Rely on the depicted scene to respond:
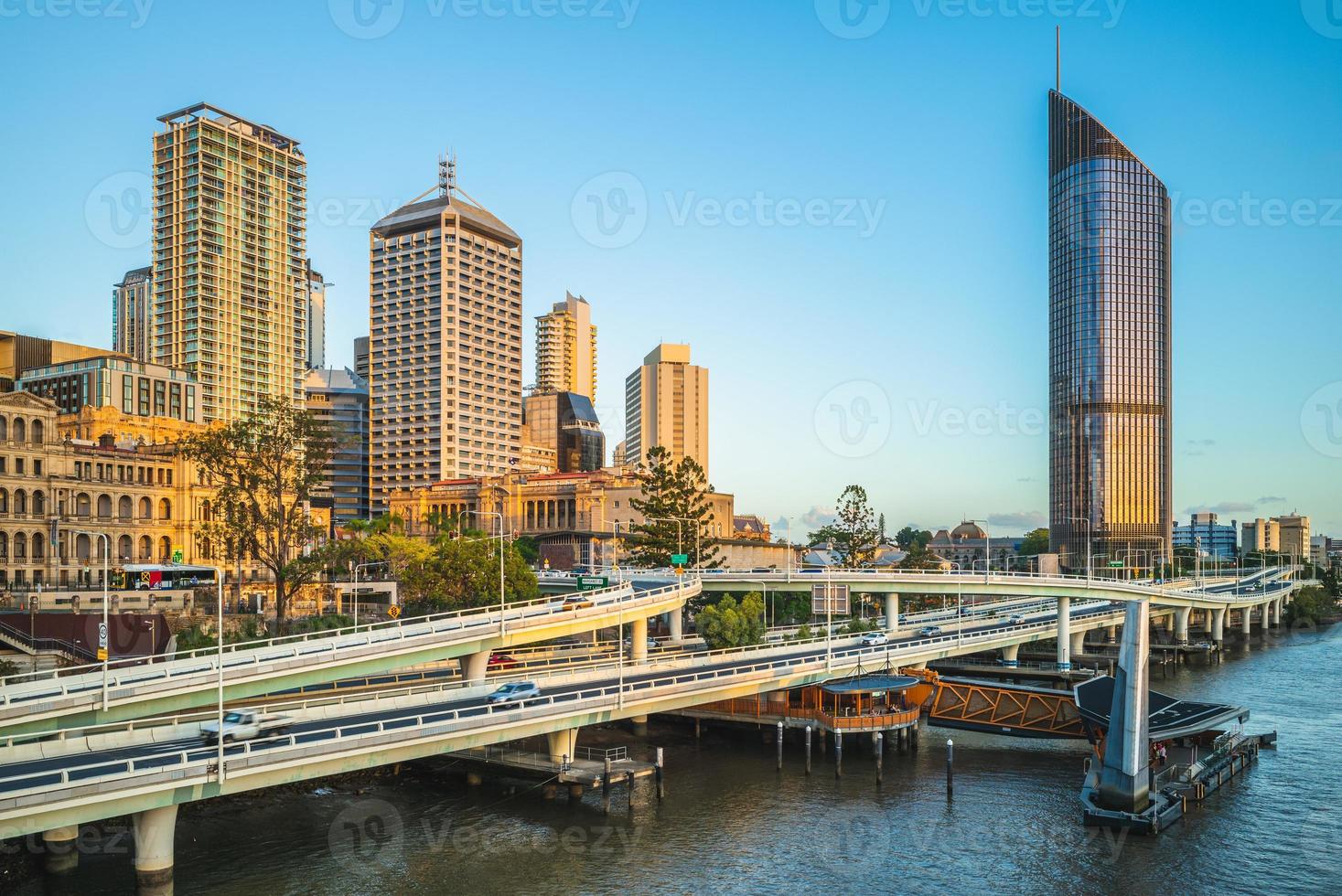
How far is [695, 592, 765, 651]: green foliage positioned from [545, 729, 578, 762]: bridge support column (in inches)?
1317

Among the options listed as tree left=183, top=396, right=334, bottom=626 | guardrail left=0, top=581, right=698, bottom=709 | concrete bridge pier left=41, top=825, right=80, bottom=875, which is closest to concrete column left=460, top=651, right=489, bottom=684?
guardrail left=0, top=581, right=698, bottom=709

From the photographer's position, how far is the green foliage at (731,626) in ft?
325

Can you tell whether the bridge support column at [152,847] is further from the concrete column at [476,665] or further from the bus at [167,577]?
the bus at [167,577]

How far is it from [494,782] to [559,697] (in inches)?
290

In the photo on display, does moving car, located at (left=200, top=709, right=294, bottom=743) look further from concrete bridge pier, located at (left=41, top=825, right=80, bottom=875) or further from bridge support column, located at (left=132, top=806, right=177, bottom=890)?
concrete bridge pier, located at (left=41, top=825, right=80, bottom=875)

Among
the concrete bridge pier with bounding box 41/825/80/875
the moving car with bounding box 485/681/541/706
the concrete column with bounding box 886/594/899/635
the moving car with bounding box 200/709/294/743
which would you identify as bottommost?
the concrete bridge pier with bounding box 41/825/80/875

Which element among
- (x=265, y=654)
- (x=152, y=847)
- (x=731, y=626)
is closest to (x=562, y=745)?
(x=265, y=654)

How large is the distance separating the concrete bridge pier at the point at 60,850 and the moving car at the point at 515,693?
21.4 meters

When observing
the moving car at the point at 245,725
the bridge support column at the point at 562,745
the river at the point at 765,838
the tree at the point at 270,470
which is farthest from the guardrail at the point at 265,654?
the tree at the point at 270,470

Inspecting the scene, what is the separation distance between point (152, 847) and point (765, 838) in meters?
29.8

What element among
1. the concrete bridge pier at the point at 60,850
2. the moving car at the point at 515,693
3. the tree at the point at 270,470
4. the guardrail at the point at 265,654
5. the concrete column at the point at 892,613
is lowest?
the concrete bridge pier at the point at 60,850

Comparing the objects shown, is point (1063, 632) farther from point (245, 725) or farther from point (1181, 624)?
point (245, 725)

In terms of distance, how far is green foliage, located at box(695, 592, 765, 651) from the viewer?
99188mm

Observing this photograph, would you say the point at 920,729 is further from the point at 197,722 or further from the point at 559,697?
the point at 197,722
